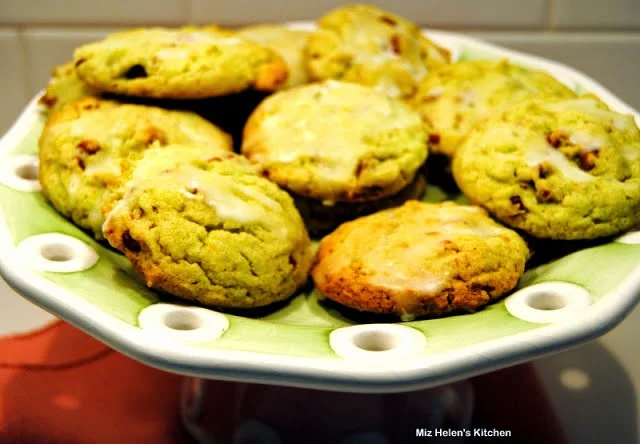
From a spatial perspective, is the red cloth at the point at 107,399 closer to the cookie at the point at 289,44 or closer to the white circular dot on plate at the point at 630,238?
the white circular dot on plate at the point at 630,238

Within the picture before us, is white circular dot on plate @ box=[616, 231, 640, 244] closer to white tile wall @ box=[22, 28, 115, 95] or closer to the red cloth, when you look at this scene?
the red cloth

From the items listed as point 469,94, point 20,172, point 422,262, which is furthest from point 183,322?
point 469,94

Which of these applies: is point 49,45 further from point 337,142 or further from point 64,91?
point 337,142

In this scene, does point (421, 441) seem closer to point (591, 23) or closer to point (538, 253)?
point (538, 253)

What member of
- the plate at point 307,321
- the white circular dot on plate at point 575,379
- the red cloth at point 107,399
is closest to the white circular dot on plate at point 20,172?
the plate at point 307,321

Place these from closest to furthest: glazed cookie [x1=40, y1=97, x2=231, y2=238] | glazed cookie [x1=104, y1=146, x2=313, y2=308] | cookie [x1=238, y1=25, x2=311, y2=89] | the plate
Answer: the plate, glazed cookie [x1=104, y1=146, x2=313, y2=308], glazed cookie [x1=40, y1=97, x2=231, y2=238], cookie [x1=238, y1=25, x2=311, y2=89]

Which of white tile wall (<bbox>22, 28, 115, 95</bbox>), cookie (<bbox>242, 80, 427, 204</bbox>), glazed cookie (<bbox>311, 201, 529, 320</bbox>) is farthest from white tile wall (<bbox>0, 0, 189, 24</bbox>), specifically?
glazed cookie (<bbox>311, 201, 529, 320</bbox>)

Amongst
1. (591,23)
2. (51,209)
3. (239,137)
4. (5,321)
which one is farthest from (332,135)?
(591,23)
